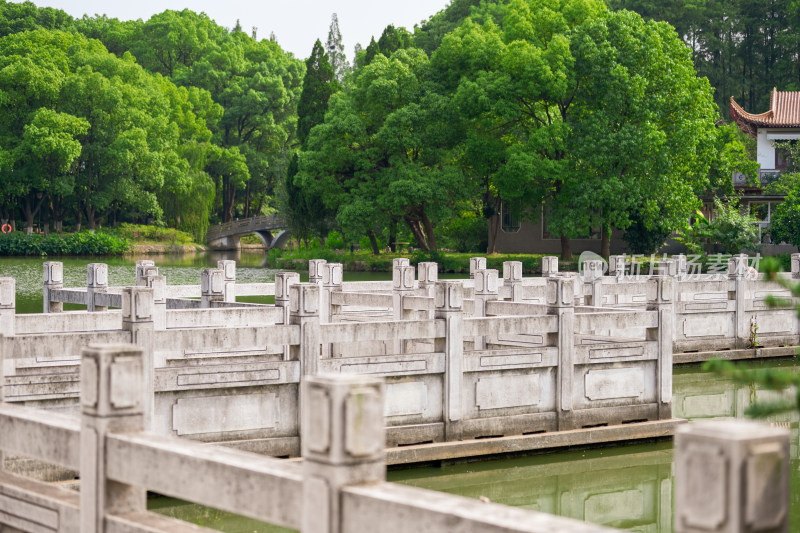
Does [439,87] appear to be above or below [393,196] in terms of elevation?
above

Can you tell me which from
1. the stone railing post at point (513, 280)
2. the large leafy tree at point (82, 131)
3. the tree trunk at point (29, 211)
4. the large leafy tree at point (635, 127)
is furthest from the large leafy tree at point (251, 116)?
the stone railing post at point (513, 280)

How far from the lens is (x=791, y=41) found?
66.8m

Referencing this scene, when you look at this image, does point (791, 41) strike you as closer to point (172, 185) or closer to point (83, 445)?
point (172, 185)

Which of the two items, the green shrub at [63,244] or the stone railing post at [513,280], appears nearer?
the stone railing post at [513,280]

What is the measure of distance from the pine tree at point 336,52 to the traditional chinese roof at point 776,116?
48907 millimetres

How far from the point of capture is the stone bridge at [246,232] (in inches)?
2692

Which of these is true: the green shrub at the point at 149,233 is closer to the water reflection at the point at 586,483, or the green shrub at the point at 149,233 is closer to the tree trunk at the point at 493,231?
the tree trunk at the point at 493,231

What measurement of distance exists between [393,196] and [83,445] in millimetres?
39717

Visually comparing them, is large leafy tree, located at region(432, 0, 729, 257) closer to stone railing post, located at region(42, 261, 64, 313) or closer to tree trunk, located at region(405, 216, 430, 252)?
tree trunk, located at region(405, 216, 430, 252)

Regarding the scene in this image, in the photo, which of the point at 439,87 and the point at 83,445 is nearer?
the point at 83,445

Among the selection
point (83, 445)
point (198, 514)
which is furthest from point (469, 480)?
point (83, 445)

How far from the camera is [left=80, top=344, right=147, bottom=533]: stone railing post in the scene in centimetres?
512

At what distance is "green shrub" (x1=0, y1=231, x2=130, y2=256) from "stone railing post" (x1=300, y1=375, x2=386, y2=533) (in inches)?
2173

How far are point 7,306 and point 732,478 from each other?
9521 millimetres
